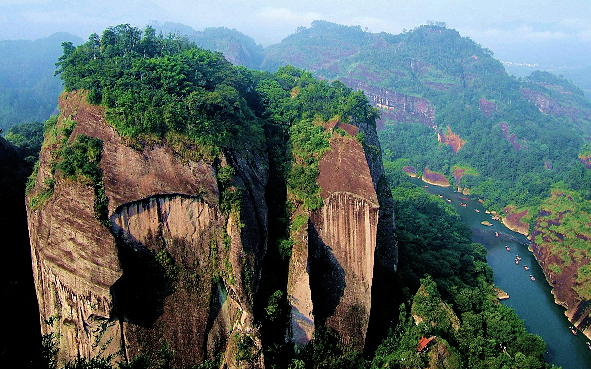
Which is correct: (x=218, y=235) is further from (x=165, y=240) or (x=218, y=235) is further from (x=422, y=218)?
(x=422, y=218)

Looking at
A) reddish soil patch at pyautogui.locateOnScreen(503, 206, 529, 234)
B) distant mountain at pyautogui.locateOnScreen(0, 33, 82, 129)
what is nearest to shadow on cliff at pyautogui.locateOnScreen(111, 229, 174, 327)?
reddish soil patch at pyautogui.locateOnScreen(503, 206, 529, 234)

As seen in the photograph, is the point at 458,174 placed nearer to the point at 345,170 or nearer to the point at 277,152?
the point at 277,152

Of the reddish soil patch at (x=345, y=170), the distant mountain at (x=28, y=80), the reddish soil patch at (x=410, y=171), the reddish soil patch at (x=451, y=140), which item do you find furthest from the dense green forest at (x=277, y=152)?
the distant mountain at (x=28, y=80)

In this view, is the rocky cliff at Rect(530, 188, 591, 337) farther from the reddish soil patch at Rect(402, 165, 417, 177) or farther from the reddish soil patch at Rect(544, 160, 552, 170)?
the reddish soil patch at Rect(402, 165, 417, 177)

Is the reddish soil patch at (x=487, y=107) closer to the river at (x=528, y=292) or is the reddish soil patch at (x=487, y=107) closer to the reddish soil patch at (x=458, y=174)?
the reddish soil patch at (x=458, y=174)

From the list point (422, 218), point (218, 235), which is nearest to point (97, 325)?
point (218, 235)

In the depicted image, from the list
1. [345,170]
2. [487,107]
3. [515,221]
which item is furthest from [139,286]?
[487,107]
